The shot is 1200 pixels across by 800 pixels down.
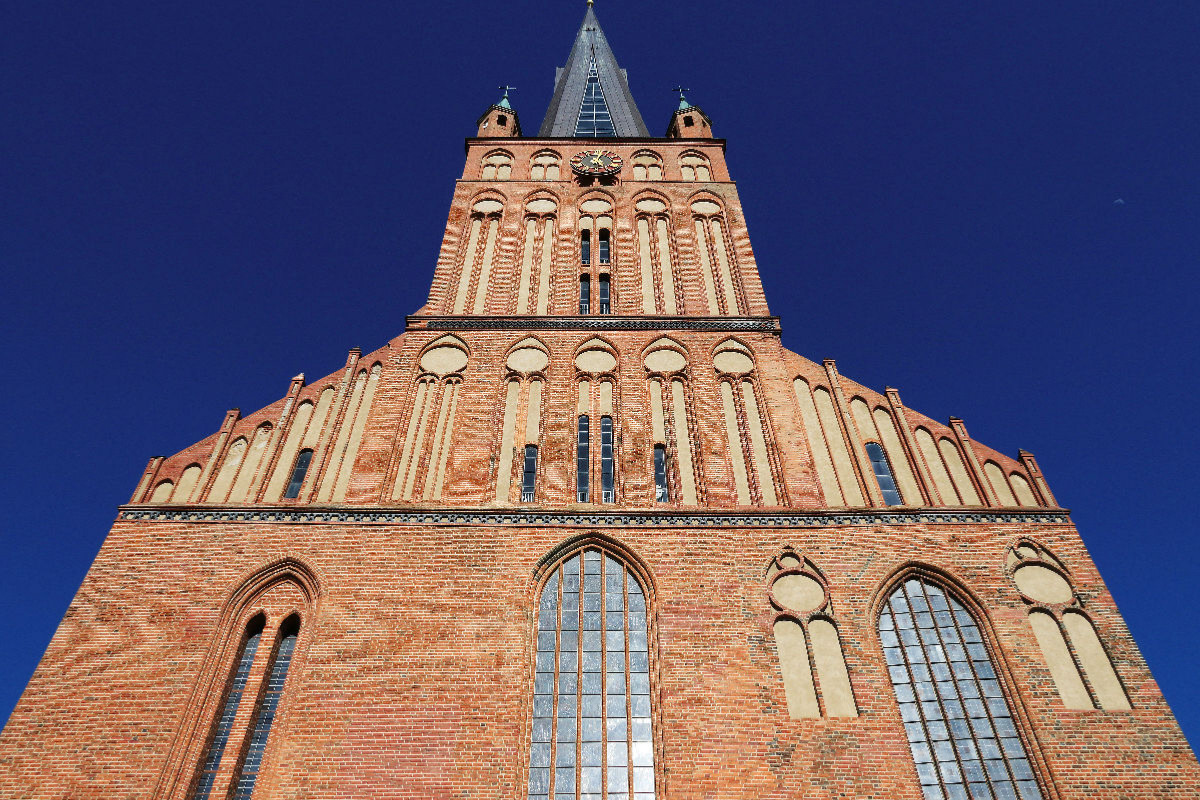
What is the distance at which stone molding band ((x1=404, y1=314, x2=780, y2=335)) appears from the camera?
1559 cm

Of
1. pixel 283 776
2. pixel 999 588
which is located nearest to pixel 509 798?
pixel 283 776

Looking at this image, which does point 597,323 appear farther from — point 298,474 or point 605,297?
point 298,474

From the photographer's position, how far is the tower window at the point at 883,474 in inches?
512

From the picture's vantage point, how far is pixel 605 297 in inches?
666

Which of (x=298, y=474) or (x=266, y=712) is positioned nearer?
(x=266, y=712)

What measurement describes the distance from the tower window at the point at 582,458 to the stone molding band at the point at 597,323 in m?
2.27

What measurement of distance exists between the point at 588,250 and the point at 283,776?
1162 centimetres

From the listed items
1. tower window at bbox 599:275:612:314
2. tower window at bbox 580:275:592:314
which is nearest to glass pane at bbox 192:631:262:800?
tower window at bbox 580:275:592:314

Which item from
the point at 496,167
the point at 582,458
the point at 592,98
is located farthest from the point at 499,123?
the point at 582,458

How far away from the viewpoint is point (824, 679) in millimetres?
10844

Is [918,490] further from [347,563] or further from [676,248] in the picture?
[347,563]

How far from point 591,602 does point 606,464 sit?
2.44 metres

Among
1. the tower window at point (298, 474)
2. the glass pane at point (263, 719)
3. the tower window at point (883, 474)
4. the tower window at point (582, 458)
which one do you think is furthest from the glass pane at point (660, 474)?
the glass pane at point (263, 719)

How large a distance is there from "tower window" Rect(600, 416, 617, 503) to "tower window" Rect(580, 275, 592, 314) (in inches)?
128
